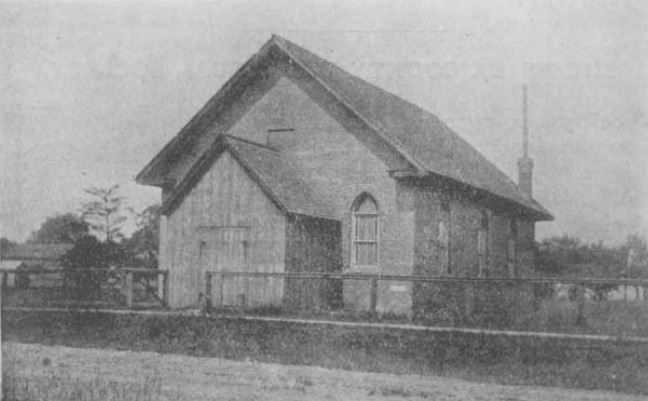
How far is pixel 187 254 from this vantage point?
20234 mm

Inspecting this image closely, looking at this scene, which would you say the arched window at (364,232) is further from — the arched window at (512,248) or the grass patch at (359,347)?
the arched window at (512,248)

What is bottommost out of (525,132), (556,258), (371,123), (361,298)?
(361,298)

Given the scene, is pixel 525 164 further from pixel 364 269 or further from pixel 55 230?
pixel 55 230

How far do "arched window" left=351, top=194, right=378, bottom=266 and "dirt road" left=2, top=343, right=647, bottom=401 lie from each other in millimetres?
7380

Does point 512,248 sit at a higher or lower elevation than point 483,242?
lower

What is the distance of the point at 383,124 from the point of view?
817 inches

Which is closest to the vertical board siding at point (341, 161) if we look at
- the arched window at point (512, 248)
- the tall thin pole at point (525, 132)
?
the arched window at point (512, 248)

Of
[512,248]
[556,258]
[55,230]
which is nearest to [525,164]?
[512,248]

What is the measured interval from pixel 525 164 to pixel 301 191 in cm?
1927

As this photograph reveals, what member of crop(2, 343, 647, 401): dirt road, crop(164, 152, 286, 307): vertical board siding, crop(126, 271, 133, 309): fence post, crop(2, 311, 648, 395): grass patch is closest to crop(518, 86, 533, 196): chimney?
crop(164, 152, 286, 307): vertical board siding

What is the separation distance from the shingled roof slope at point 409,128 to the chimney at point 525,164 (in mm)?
3868

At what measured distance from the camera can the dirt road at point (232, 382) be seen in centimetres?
1057

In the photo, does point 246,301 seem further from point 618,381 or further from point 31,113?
point 618,381

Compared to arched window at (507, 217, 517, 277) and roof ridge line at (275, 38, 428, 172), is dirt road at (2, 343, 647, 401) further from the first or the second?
arched window at (507, 217, 517, 277)
